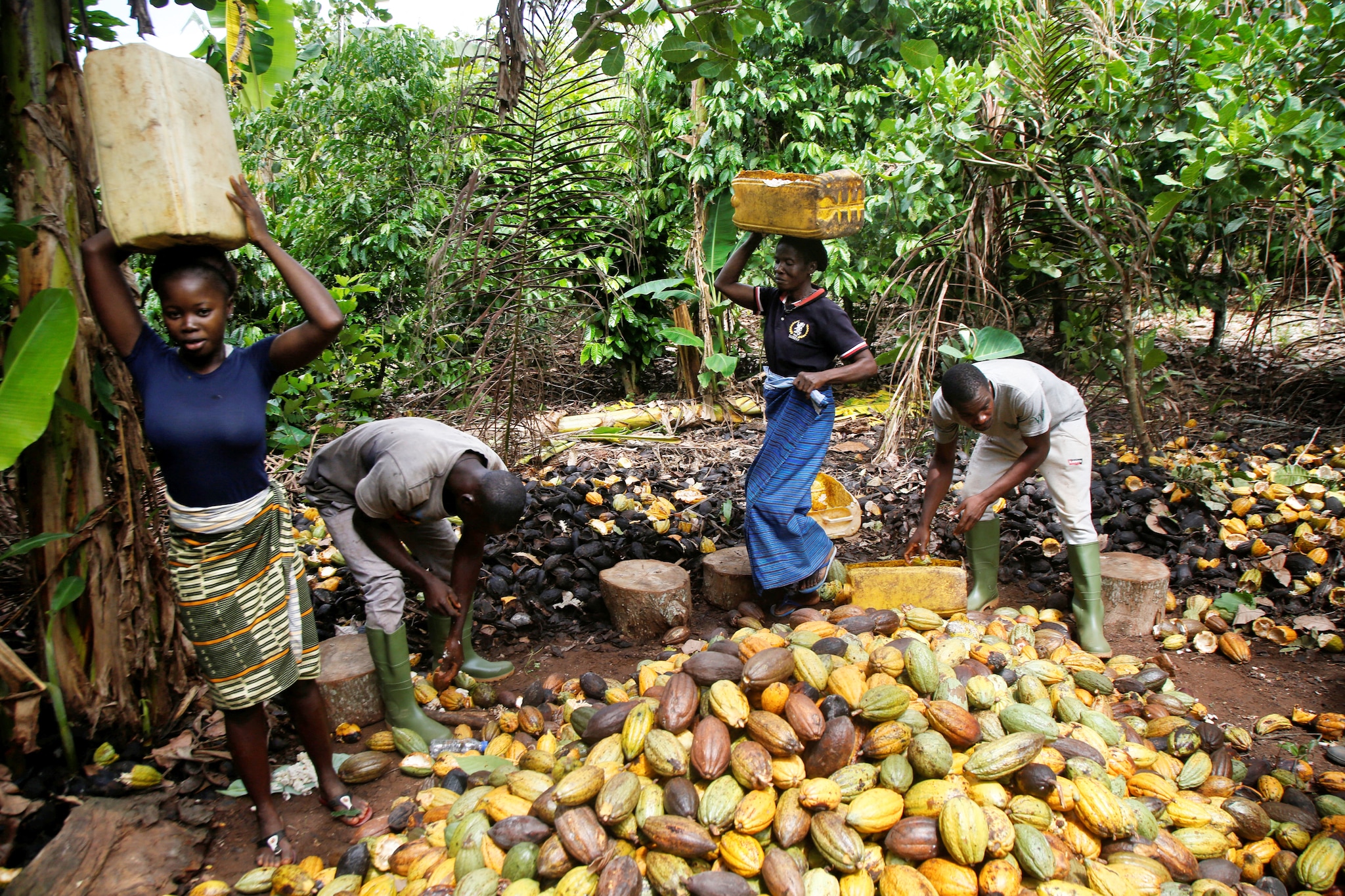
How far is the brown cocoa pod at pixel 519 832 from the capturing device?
6.24 feet

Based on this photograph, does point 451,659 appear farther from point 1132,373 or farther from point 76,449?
point 1132,373

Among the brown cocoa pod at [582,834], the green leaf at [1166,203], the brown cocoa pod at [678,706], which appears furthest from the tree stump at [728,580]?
the green leaf at [1166,203]

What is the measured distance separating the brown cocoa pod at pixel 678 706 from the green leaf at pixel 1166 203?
3.71 metres

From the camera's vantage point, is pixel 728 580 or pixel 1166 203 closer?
Answer: pixel 728 580

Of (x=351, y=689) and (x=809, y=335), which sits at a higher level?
(x=809, y=335)

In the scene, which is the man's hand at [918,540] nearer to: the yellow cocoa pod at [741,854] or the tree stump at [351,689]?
the yellow cocoa pod at [741,854]

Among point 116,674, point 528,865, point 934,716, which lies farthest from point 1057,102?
point 116,674

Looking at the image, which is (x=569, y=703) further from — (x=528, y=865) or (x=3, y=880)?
(x=3, y=880)

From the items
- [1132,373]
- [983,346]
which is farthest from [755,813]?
[1132,373]

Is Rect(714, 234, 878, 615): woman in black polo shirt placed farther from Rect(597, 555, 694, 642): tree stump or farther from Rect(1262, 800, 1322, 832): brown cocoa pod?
Rect(1262, 800, 1322, 832): brown cocoa pod

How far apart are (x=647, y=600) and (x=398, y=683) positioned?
1.06 m

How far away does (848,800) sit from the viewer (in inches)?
76.7

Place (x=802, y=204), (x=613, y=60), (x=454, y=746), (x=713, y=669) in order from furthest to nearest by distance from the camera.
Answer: (x=802, y=204) < (x=613, y=60) < (x=454, y=746) < (x=713, y=669)

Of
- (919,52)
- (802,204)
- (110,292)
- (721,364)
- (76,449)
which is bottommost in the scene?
(721,364)
